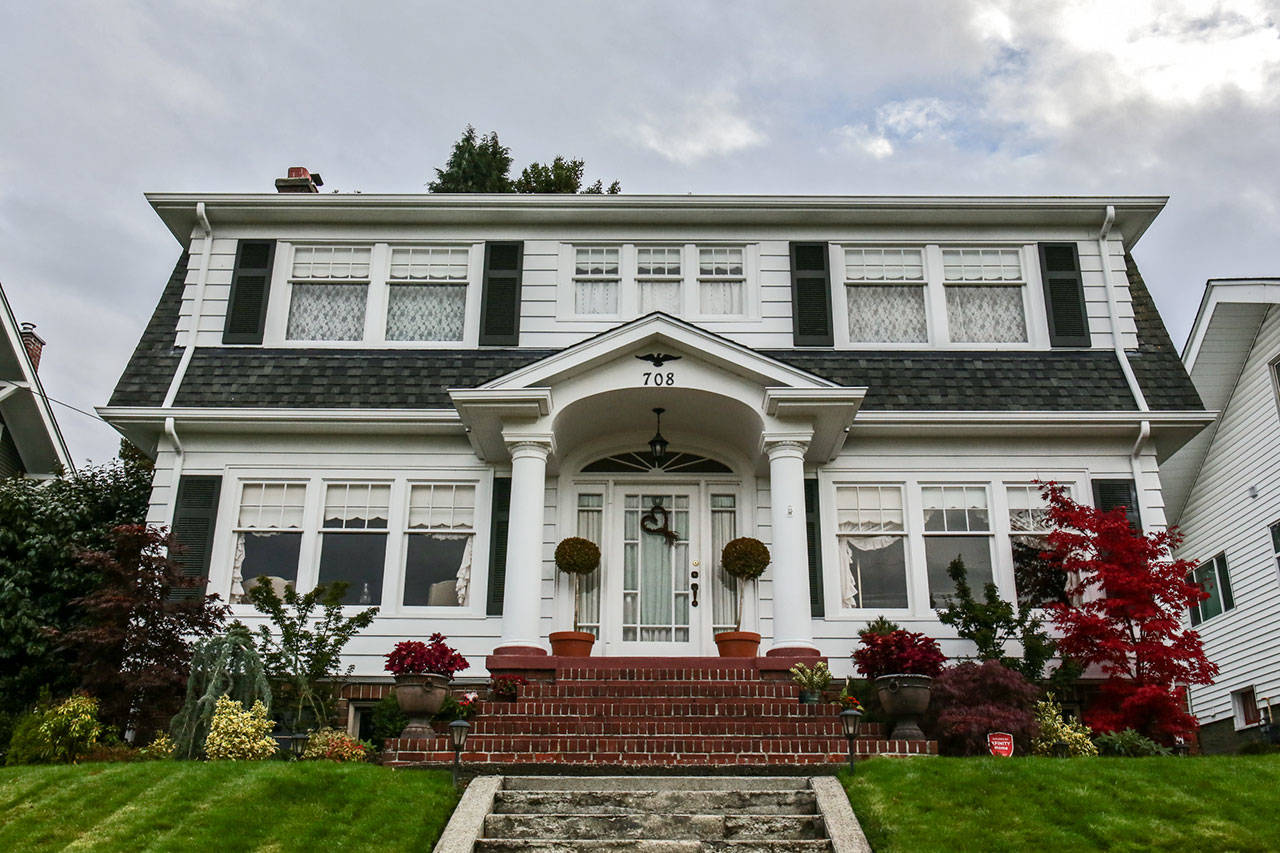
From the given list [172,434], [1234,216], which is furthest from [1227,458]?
[172,434]

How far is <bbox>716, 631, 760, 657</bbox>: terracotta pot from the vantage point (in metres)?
12.1

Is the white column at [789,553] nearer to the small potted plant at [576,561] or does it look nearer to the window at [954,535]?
the window at [954,535]

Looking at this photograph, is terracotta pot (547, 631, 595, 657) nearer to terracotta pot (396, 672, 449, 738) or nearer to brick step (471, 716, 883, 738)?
brick step (471, 716, 883, 738)

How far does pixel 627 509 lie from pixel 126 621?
5.57 m

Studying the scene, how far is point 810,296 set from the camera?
1445 centimetres

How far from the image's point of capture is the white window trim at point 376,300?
14320 millimetres

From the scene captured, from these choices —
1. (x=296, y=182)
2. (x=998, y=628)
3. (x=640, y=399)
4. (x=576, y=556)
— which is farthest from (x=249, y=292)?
(x=998, y=628)

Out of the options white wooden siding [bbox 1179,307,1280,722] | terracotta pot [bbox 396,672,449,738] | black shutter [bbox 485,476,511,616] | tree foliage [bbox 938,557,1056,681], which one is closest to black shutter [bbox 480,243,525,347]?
black shutter [bbox 485,476,511,616]

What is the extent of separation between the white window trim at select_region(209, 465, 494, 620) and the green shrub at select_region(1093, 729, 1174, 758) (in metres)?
6.59

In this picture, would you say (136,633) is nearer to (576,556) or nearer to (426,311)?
(576,556)

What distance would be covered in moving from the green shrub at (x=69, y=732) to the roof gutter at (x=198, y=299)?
4.27 metres

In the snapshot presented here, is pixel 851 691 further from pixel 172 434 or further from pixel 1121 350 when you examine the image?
pixel 172 434

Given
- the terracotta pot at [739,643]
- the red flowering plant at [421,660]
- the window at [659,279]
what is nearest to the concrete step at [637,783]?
the red flowering plant at [421,660]

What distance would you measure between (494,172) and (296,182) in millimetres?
10836
